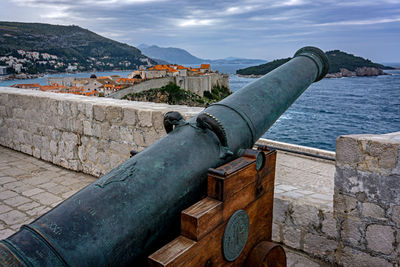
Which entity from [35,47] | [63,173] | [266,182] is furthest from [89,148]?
[35,47]

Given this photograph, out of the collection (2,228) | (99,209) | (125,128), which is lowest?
(2,228)

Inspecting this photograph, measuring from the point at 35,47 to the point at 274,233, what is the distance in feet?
349

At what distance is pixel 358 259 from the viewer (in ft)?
7.45

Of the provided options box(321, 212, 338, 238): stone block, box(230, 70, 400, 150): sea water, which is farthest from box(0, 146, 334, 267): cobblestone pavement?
box(230, 70, 400, 150): sea water

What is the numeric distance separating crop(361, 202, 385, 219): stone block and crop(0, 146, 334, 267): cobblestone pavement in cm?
51

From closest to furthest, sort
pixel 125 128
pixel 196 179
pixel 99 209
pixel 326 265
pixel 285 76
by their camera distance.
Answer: pixel 99 209
pixel 196 179
pixel 285 76
pixel 326 265
pixel 125 128

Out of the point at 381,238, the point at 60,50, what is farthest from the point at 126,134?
the point at 60,50

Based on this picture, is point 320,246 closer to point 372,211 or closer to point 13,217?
point 372,211

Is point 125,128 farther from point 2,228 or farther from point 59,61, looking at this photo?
point 59,61

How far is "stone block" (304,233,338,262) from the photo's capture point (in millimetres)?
2387

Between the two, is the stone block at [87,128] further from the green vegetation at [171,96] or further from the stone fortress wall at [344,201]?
the green vegetation at [171,96]

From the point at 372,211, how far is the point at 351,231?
21 centimetres

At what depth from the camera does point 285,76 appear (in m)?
2.23

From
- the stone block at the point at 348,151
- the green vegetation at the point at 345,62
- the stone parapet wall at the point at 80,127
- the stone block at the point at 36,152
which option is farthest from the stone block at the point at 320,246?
the green vegetation at the point at 345,62
